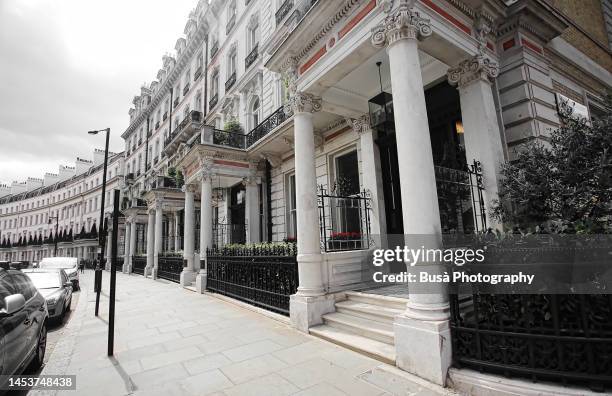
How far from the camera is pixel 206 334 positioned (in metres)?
5.77

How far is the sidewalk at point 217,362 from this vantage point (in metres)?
3.49

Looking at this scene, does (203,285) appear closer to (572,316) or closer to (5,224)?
(572,316)

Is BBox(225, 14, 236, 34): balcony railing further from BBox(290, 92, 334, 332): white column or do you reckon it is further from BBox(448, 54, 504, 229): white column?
BBox(448, 54, 504, 229): white column

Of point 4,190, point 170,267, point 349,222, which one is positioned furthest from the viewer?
point 4,190

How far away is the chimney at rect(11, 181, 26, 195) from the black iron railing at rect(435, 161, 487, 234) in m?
91.7

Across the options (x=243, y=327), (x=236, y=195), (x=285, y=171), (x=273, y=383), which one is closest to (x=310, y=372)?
(x=273, y=383)

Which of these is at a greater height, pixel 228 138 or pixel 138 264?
pixel 228 138

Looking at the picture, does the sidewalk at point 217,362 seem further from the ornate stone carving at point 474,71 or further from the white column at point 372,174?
the ornate stone carving at point 474,71

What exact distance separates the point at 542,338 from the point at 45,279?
11.4 metres

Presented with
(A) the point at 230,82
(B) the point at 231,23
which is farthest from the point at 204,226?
(B) the point at 231,23

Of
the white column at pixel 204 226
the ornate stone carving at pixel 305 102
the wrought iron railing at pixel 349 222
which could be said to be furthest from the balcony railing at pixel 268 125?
the ornate stone carving at pixel 305 102

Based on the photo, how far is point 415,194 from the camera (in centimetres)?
393

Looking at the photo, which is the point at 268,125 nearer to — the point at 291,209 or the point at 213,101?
the point at 291,209

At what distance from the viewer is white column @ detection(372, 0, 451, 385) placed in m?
3.50
